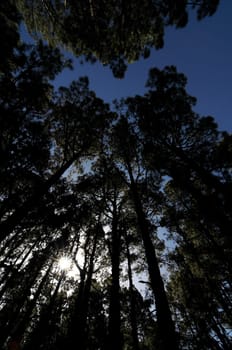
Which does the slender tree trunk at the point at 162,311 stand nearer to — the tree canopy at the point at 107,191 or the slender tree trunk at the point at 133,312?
the tree canopy at the point at 107,191

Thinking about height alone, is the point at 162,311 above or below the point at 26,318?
below

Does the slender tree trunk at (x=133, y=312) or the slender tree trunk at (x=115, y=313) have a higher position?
the slender tree trunk at (x=133, y=312)

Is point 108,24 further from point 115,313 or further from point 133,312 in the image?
point 133,312

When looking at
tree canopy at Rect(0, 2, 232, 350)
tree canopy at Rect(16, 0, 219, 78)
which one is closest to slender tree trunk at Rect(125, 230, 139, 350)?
tree canopy at Rect(0, 2, 232, 350)

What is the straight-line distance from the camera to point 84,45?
779 centimetres

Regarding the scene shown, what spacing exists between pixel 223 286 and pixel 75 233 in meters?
10.6

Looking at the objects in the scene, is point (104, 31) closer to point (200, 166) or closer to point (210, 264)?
point (200, 166)

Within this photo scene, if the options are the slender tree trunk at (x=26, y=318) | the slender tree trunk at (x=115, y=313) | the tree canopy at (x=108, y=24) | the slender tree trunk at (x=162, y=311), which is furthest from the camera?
the slender tree trunk at (x=26, y=318)

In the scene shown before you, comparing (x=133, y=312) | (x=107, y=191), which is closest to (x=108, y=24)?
(x=107, y=191)

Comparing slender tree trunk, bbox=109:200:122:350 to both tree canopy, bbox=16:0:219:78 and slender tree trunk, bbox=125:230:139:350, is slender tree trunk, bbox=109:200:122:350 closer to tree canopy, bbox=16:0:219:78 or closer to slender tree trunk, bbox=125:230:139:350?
slender tree trunk, bbox=125:230:139:350

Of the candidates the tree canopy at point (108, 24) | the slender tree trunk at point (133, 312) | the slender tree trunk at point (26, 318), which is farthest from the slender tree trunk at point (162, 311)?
the slender tree trunk at point (26, 318)

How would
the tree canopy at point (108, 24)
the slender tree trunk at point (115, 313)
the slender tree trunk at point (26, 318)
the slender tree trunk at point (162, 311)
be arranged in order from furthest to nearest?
the slender tree trunk at point (26, 318) → the slender tree trunk at point (115, 313) → the tree canopy at point (108, 24) → the slender tree trunk at point (162, 311)

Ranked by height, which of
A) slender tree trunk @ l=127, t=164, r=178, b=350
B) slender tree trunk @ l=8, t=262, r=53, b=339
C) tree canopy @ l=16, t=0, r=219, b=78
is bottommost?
slender tree trunk @ l=127, t=164, r=178, b=350

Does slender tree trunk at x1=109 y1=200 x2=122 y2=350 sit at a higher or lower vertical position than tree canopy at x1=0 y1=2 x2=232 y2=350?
lower
